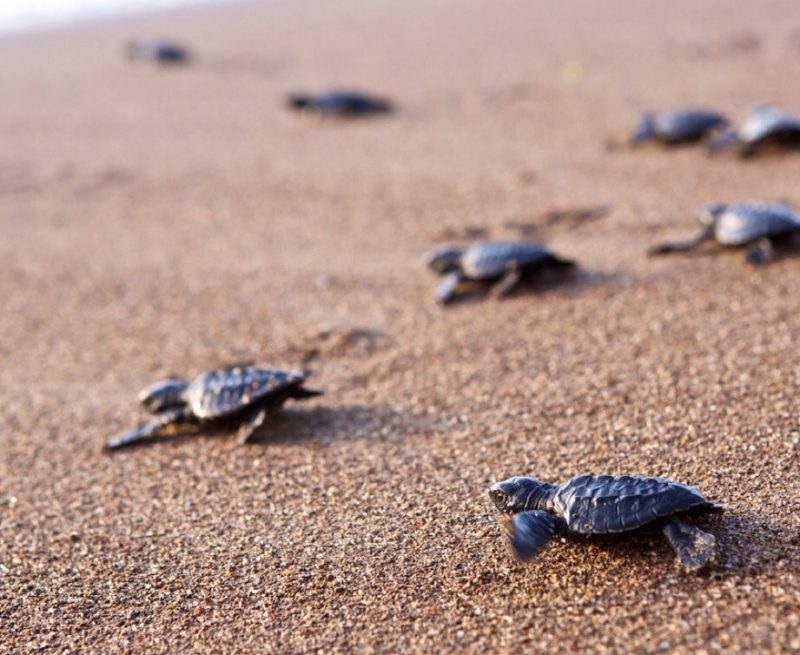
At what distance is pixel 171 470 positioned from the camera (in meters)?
3.23

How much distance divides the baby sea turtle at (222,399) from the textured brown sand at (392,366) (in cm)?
11

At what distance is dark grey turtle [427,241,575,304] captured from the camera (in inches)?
170

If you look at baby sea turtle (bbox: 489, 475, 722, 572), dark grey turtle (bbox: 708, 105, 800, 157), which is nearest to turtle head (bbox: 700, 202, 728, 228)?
dark grey turtle (bbox: 708, 105, 800, 157)

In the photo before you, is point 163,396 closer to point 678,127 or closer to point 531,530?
point 531,530

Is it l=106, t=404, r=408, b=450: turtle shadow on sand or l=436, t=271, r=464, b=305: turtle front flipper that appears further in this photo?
l=436, t=271, r=464, b=305: turtle front flipper

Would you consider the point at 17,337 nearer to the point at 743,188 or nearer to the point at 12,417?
the point at 12,417

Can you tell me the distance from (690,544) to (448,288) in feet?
7.61

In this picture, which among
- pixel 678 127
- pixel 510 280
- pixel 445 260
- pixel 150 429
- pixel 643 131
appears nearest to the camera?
pixel 150 429

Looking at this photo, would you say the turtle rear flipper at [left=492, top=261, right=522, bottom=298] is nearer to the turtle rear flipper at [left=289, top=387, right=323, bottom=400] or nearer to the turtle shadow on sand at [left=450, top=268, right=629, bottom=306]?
the turtle shadow on sand at [left=450, top=268, right=629, bottom=306]

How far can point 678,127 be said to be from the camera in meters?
6.04

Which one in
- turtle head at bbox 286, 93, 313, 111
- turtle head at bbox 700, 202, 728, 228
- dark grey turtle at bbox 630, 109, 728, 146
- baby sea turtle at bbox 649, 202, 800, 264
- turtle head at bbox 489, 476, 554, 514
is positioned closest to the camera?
turtle head at bbox 489, 476, 554, 514

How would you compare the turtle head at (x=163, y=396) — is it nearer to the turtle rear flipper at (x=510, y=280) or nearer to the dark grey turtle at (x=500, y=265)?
the dark grey turtle at (x=500, y=265)

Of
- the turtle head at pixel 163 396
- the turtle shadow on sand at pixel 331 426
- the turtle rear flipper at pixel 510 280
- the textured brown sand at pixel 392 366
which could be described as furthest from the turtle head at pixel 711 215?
the turtle head at pixel 163 396

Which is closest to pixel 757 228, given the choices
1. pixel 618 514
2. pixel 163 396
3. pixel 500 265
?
pixel 500 265
